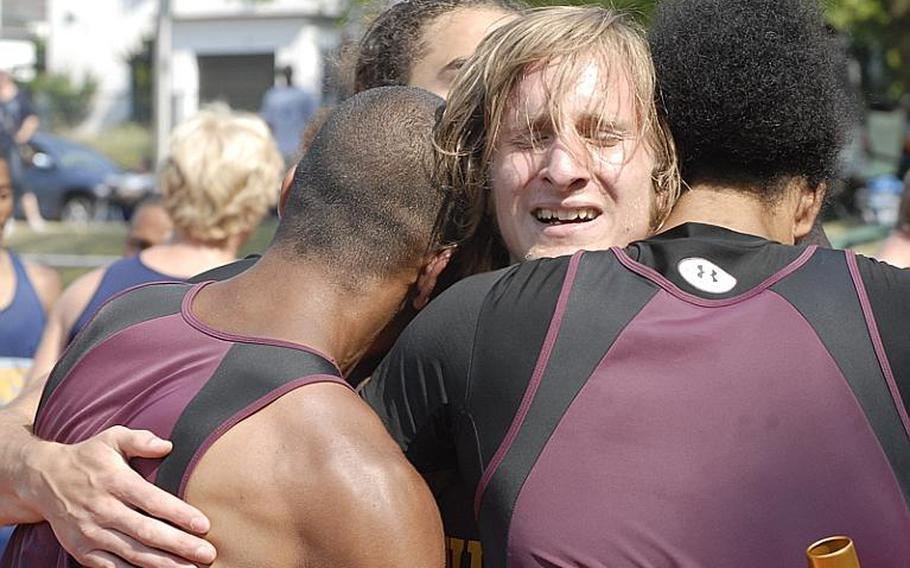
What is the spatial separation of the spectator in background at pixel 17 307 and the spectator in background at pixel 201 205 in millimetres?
271

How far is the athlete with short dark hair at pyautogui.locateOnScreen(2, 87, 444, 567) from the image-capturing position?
1.99m

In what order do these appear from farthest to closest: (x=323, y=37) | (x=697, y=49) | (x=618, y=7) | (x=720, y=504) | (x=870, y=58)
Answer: (x=323, y=37)
(x=870, y=58)
(x=618, y=7)
(x=697, y=49)
(x=720, y=504)

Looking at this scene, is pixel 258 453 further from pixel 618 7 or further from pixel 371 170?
pixel 618 7

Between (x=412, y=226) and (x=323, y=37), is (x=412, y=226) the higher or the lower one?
the higher one

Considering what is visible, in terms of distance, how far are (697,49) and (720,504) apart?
775 mm

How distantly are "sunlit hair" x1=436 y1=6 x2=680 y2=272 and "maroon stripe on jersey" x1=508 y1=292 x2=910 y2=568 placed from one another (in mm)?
422

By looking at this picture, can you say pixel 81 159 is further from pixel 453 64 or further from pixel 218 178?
pixel 453 64

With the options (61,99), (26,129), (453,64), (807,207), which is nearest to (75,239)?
(26,129)

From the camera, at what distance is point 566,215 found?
90.4 inches

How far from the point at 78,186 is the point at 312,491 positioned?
702 inches

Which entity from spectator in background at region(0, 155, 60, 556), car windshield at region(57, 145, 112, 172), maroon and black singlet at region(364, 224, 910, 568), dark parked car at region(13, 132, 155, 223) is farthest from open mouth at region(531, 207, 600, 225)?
car windshield at region(57, 145, 112, 172)

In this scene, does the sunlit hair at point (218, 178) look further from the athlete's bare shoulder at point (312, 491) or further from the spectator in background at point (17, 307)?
the athlete's bare shoulder at point (312, 491)

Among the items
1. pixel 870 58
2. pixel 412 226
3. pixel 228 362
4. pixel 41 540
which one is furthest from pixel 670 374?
pixel 870 58

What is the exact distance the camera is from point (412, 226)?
2248mm
